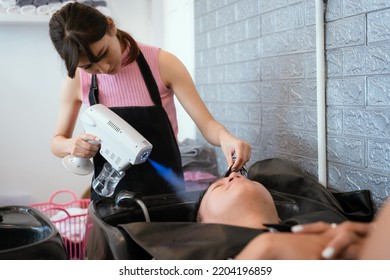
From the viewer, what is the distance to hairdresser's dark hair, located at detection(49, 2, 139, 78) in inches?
41.1

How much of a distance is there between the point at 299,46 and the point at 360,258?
0.81 metres

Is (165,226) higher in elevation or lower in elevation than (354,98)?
lower

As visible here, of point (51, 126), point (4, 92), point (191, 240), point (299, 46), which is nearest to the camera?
point (191, 240)

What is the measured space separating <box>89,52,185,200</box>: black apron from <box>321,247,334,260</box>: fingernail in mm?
A: 675

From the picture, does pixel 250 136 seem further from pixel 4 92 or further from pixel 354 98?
pixel 4 92

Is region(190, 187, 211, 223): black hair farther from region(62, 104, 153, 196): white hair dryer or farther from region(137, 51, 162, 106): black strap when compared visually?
region(137, 51, 162, 106): black strap

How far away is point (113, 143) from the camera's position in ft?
3.55

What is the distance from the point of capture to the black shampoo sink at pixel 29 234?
73 centimetres

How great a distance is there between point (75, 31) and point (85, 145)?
10.4 inches

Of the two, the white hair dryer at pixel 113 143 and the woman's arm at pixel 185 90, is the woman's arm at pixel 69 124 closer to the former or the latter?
the white hair dryer at pixel 113 143

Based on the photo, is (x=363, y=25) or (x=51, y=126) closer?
(x=363, y=25)

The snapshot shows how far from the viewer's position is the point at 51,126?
5.17ft

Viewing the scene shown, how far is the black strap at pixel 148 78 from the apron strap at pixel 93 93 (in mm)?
121
